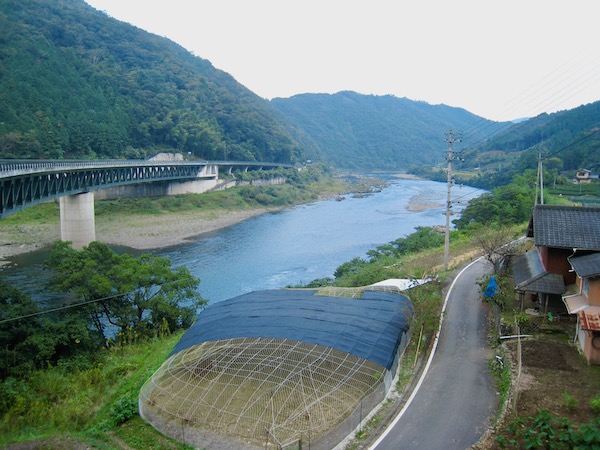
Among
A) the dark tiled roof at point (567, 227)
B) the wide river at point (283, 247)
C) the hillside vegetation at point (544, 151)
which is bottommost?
the wide river at point (283, 247)

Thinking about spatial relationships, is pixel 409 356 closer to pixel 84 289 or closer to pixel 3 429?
pixel 3 429

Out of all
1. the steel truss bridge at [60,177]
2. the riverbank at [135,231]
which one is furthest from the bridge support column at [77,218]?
the riverbank at [135,231]

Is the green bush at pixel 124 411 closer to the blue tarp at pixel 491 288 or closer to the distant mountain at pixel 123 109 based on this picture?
the blue tarp at pixel 491 288

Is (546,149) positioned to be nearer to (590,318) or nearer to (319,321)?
(590,318)

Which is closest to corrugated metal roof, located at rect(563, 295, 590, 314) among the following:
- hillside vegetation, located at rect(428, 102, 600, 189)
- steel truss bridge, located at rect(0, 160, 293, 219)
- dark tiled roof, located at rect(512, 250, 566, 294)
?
dark tiled roof, located at rect(512, 250, 566, 294)

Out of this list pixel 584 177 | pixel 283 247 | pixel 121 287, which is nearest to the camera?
pixel 121 287

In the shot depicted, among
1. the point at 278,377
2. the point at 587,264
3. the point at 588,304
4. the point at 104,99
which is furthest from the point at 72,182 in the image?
the point at 104,99

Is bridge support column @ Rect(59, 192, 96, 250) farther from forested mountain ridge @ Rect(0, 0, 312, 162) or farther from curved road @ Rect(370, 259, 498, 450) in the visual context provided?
curved road @ Rect(370, 259, 498, 450)

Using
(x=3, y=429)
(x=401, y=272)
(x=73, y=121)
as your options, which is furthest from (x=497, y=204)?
(x=73, y=121)

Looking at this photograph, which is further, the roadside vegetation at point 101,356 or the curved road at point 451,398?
the roadside vegetation at point 101,356
